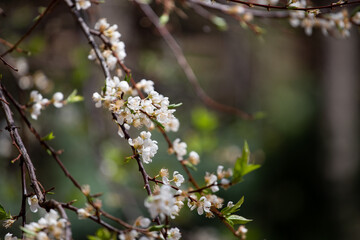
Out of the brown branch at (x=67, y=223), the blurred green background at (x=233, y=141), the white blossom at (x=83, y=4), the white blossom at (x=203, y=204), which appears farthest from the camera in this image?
the blurred green background at (x=233, y=141)

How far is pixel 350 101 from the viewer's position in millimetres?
4199

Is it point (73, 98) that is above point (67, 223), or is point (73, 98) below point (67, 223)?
above

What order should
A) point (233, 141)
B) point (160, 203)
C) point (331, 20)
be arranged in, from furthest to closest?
point (233, 141)
point (331, 20)
point (160, 203)

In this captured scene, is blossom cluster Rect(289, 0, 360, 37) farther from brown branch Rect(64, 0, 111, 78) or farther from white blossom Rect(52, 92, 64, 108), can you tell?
white blossom Rect(52, 92, 64, 108)

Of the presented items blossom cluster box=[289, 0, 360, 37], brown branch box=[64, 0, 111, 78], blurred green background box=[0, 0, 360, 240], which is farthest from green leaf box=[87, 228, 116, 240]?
blurred green background box=[0, 0, 360, 240]

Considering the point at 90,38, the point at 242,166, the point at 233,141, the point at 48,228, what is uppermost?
the point at 233,141

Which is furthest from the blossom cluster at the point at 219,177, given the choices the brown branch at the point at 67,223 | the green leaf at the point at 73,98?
the green leaf at the point at 73,98

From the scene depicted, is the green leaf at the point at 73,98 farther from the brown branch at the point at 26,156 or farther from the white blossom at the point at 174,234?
the white blossom at the point at 174,234

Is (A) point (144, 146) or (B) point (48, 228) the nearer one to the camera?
(B) point (48, 228)

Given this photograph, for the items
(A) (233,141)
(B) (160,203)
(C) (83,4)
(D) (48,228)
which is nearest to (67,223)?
(D) (48,228)

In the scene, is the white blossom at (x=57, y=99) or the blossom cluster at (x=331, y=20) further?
the blossom cluster at (x=331, y=20)

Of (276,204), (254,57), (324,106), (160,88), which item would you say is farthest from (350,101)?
(254,57)

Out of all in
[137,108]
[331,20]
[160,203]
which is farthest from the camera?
[331,20]

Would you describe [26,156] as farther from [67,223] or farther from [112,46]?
[112,46]
